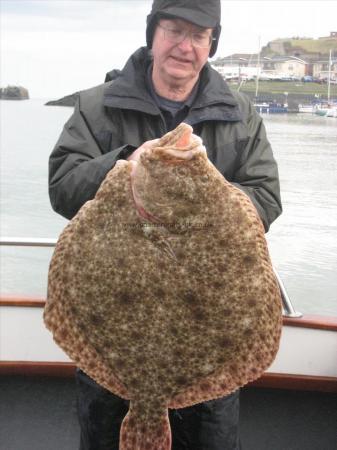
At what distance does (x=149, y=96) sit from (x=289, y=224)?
612 centimetres

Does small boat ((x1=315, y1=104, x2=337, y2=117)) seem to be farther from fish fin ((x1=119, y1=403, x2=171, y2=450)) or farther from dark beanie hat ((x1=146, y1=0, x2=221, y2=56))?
fish fin ((x1=119, y1=403, x2=171, y2=450))


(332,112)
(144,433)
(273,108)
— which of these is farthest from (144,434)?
(273,108)

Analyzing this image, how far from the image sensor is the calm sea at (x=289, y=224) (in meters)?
4.61

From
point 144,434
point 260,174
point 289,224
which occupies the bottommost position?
point 289,224

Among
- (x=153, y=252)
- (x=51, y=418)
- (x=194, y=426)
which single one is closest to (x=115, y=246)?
(x=153, y=252)

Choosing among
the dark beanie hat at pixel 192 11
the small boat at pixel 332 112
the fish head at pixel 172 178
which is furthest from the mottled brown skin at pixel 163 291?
the small boat at pixel 332 112

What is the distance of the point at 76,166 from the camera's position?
228 cm

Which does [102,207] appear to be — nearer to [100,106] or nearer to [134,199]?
[134,199]

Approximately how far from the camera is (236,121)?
2.46m

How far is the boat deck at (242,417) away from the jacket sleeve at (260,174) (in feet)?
6.18

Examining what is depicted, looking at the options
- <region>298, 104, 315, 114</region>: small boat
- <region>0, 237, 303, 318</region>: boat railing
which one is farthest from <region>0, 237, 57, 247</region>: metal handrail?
<region>298, 104, 315, 114</region>: small boat

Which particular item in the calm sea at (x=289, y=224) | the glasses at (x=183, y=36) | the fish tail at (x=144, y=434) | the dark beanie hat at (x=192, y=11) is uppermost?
the dark beanie hat at (x=192, y=11)

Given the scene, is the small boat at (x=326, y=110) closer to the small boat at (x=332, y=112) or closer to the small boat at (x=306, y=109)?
the small boat at (x=332, y=112)

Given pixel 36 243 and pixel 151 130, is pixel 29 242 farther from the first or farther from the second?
pixel 151 130
